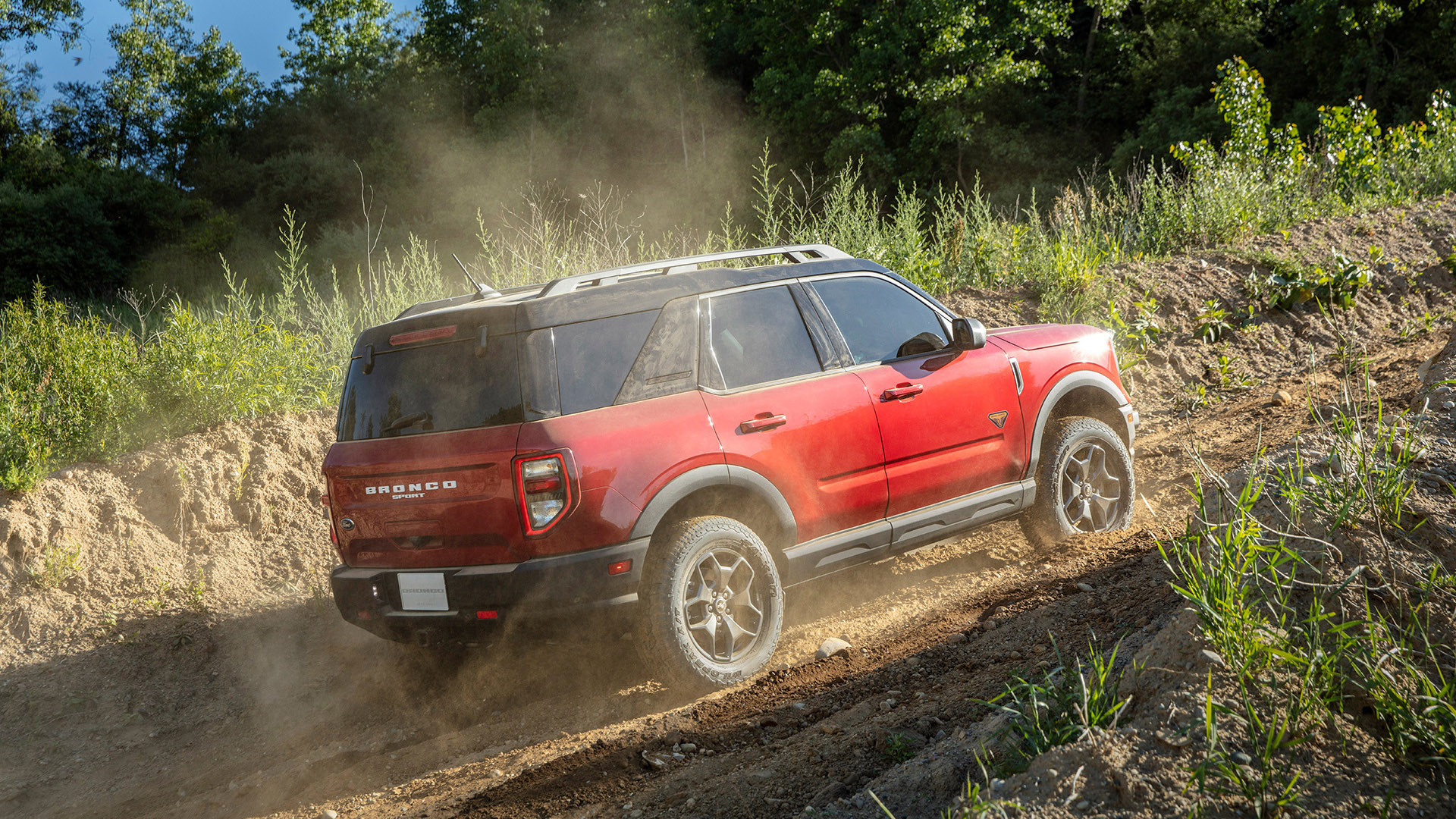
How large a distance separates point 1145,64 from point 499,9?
24.0 metres

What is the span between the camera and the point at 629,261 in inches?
352

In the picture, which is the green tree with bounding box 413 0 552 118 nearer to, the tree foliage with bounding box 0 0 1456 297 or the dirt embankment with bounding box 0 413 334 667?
the tree foliage with bounding box 0 0 1456 297

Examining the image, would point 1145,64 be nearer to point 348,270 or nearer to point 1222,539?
point 348,270

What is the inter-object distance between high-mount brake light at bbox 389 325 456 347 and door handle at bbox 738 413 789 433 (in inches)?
53.0

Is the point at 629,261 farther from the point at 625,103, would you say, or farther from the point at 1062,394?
the point at 625,103

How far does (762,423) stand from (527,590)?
1285 mm

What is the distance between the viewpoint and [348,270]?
92.4 feet

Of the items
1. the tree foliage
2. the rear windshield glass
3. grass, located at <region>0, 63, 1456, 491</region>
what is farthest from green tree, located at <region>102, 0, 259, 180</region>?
the rear windshield glass

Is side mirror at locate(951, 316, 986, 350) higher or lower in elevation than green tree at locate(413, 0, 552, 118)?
lower

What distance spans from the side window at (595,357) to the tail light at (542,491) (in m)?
0.24

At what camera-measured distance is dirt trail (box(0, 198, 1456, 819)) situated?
3230 millimetres

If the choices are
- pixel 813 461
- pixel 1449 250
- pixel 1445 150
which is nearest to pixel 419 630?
pixel 813 461

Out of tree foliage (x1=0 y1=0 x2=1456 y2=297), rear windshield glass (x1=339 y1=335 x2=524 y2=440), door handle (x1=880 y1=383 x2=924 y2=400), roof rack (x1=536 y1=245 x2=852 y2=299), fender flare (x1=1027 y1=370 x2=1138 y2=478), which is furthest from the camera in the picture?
tree foliage (x1=0 y1=0 x2=1456 y2=297)

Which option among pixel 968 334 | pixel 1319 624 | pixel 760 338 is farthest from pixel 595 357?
pixel 1319 624
